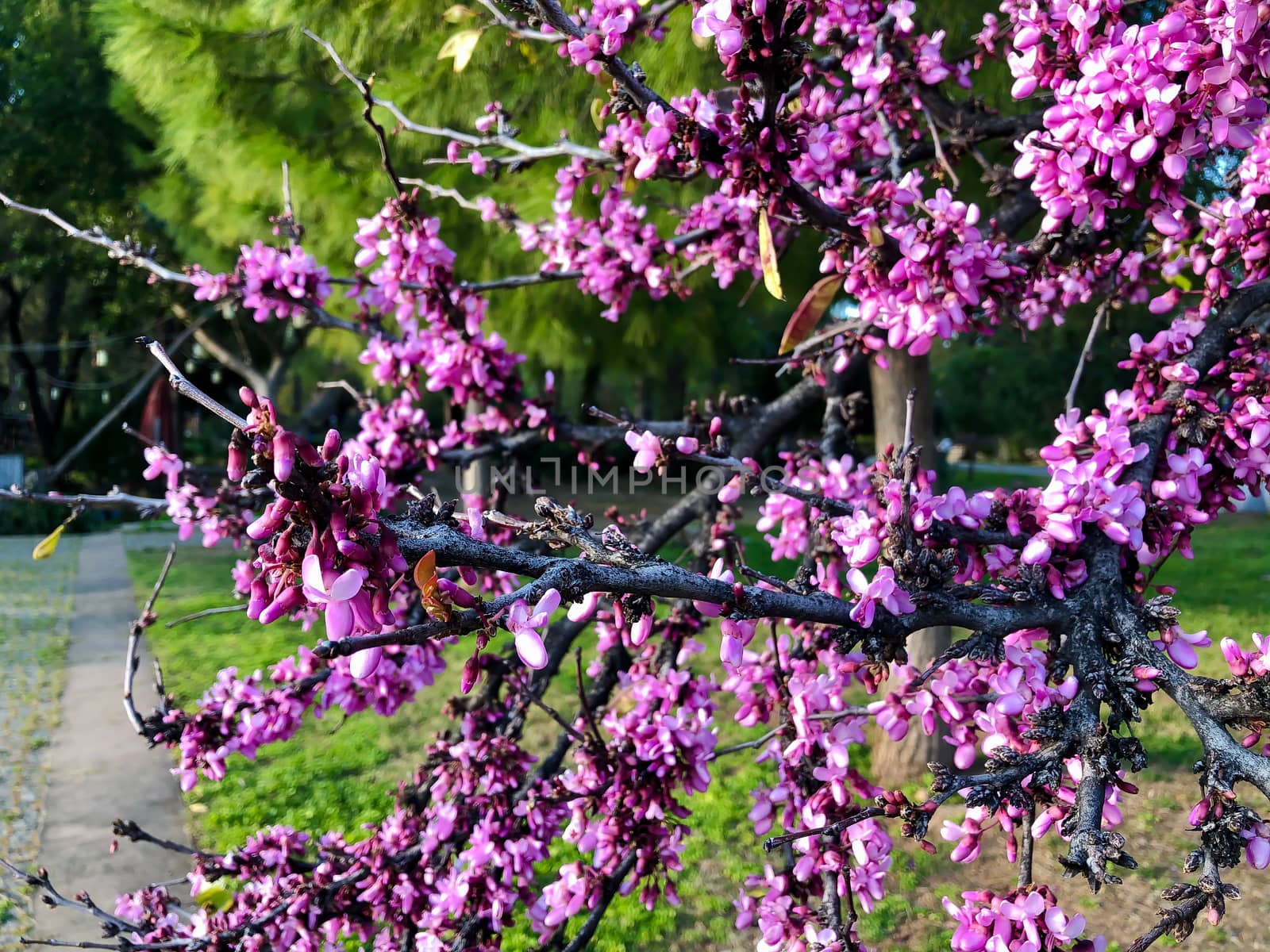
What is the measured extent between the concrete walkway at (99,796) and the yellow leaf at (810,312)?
280 centimetres

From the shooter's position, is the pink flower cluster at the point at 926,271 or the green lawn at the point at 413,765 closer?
the pink flower cluster at the point at 926,271

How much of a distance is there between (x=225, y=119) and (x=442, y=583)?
4640 mm

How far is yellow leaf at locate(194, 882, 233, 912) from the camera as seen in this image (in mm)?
2244

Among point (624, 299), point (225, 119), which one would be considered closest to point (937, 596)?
point (624, 299)

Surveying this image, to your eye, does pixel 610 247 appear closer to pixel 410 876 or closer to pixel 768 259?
pixel 768 259

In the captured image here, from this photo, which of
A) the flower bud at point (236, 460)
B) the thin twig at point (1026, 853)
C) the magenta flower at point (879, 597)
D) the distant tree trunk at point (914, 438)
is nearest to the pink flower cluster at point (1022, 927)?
the thin twig at point (1026, 853)

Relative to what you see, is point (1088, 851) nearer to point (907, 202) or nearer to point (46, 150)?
point (907, 202)

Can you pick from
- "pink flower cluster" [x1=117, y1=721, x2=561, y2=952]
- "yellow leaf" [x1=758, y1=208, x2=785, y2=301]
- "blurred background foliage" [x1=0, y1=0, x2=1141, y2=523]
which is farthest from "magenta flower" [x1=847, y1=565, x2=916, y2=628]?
"pink flower cluster" [x1=117, y1=721, x2=561, y2=952]

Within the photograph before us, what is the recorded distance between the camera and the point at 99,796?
4336 millimetres

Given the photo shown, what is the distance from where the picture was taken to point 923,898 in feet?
11.1

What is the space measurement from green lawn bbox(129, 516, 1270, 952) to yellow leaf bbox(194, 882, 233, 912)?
660mm

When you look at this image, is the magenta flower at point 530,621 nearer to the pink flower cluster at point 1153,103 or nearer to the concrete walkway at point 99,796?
the pink flower cluster at point 1153,103

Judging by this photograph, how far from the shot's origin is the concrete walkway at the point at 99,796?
3.45 m

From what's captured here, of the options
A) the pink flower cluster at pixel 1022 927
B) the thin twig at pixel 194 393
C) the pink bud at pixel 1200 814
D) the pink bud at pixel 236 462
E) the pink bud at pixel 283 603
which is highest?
the thin twig at pixel 194 393
